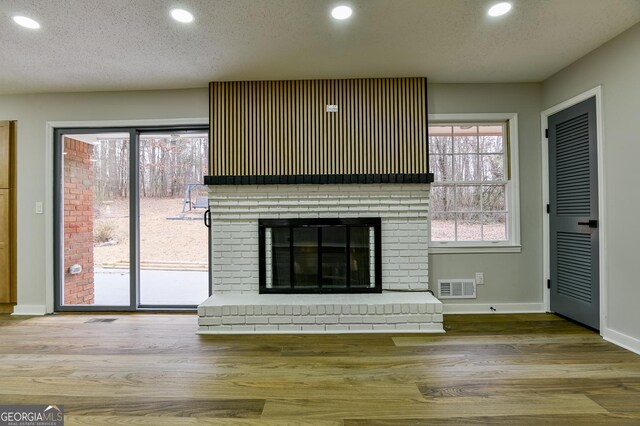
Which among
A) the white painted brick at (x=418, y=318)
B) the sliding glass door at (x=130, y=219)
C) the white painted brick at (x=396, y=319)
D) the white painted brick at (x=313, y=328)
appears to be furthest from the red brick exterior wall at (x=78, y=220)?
the white painted brick at (x=418, y=318)

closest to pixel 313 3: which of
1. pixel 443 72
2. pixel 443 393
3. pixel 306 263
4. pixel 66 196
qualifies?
pixel 443 72

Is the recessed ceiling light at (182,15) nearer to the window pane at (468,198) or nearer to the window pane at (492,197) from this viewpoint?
the window pane at (468,198)

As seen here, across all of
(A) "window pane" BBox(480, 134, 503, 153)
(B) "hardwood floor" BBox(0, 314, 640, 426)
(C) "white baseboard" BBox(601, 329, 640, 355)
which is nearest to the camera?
(B) "hardwood floor" BBox(0, 314, 640, 426)

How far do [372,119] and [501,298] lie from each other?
7.31ft

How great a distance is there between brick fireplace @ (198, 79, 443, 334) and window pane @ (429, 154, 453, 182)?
246mm

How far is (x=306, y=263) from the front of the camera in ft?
11.0

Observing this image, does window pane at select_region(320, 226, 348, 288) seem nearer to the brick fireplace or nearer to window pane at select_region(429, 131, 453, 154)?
the brick fireplace

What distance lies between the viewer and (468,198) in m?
3.49

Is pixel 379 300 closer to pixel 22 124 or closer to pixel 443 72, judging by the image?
pixel 443 72

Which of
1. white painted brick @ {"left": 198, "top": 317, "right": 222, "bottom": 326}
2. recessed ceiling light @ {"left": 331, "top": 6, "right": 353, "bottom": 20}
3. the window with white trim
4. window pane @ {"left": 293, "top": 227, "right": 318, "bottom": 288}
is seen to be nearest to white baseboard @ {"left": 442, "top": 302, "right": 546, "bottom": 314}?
the window with white trim

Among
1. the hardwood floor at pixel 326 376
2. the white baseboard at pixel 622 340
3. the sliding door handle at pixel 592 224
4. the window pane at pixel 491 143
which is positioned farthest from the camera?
the window pane at pixel 491 143

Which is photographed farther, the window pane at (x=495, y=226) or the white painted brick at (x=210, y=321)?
the window pane at (x=495, y=226)

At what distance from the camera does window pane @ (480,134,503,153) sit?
11.5 ft

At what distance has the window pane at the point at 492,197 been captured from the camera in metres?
3.49
